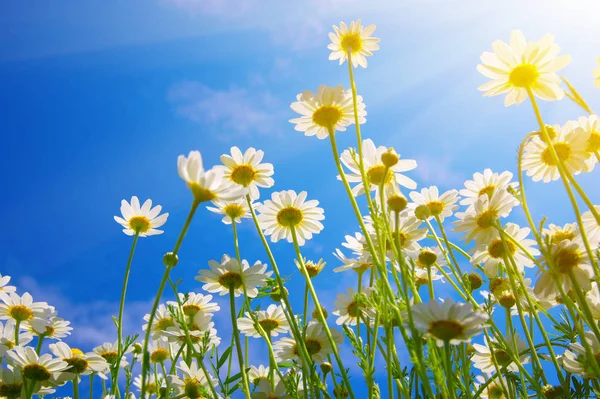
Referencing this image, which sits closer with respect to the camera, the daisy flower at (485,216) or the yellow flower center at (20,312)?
the daisy flower at (485,216)

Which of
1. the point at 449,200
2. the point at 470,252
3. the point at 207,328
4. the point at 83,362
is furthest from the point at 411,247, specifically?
the point at 83,362

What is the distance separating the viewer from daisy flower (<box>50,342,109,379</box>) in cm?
201

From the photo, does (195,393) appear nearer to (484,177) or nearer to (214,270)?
(214,270)

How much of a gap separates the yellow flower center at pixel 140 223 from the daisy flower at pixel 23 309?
57 centimetres

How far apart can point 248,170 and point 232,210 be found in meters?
0.18

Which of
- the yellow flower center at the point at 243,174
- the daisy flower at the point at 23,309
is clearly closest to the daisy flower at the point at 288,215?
the yellow flower center at the point at 243,174

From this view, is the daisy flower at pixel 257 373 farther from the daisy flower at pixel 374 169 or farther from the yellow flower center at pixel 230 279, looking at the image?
the daisy flower at pixel 374 169

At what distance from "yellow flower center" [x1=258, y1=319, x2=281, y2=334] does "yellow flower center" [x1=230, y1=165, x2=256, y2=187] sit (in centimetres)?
57

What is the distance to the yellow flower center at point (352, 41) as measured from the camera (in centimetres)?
212

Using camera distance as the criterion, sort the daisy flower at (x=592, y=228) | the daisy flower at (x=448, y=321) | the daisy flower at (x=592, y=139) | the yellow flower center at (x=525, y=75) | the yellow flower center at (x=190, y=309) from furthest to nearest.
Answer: the yellow flower center at (x=190, y=309), the daisy flower at (x=592, y=139), the yellow flower center at (x=525, y=75), the daisy flower at (x=592, y=228), the daisy flower at (x=448, y=321)

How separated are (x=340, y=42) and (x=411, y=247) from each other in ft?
2.92

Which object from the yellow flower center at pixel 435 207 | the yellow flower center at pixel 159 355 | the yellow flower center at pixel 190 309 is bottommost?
the yellow flower center at pixel 159 355

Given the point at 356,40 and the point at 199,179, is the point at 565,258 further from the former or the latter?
the point at 356,40

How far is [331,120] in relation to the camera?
1876 mm
